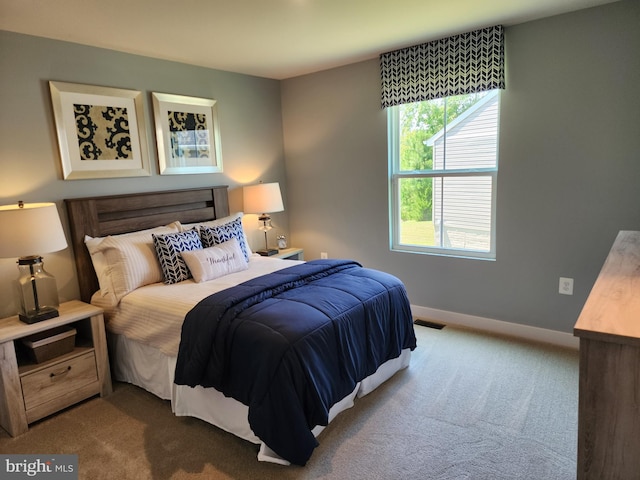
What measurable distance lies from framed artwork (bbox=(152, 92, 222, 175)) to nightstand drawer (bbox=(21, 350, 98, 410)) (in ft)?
5.16

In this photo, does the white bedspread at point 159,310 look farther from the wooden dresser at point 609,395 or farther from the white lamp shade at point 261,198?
the wooden dresser at point 609,395

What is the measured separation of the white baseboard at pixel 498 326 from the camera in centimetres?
311

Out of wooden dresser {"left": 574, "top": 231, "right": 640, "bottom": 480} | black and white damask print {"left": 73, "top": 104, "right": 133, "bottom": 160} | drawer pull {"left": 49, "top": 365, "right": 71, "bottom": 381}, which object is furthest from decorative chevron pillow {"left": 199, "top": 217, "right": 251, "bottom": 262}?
wooden dresser {"left": 574, "top": 231, "right": 640, "bottom": 480}

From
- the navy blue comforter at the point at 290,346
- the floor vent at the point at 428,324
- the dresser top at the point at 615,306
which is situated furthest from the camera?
the floor vent at the point at 428,324

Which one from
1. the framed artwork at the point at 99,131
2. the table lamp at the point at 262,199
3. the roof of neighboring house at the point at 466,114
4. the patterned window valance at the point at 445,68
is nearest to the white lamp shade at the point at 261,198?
the table lamp at the point at 262,199

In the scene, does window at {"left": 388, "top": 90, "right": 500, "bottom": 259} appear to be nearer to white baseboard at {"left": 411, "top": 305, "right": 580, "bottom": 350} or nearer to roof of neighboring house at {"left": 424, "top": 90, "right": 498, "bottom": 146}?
roof of neighboring house at {"left": 424, "top": 90, "right": 498, "bottom": 146}

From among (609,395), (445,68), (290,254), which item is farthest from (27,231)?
(445,68)

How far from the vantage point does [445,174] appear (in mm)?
3506

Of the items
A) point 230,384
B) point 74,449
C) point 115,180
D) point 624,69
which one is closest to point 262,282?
point 230,384

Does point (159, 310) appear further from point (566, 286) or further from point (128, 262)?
point (566, 286)

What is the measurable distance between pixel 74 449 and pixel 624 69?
12.9ft

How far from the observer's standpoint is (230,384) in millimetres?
2076

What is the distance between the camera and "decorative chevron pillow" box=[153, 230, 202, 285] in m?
2.87

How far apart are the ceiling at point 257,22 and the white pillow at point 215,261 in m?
1.48
